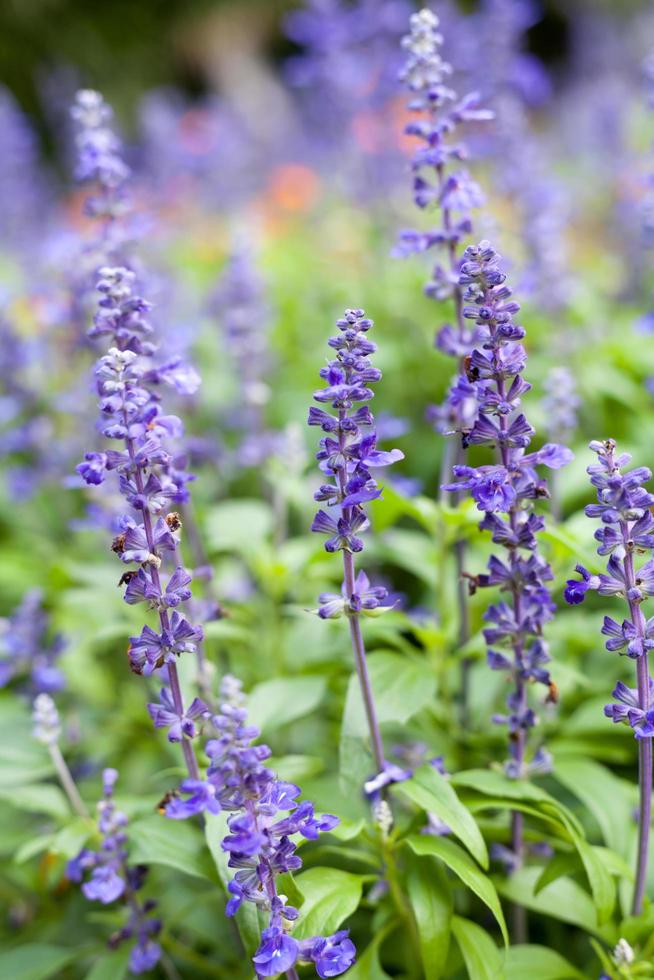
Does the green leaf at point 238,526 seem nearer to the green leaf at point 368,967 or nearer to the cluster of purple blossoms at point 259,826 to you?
the green leaf at point 368,967

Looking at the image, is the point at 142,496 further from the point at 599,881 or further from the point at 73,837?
the point at 599,881

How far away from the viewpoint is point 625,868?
8.43 ft

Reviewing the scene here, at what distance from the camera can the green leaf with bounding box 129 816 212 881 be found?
2.48m

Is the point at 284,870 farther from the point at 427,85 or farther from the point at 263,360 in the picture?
the point at 263,360

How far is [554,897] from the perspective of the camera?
8.76ft

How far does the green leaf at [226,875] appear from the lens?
2172 mm

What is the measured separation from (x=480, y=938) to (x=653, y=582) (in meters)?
1.00

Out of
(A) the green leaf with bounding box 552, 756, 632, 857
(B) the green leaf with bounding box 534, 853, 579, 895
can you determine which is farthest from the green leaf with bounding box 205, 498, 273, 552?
(B) the green leaf with bounding box 534, 853, 579, 895

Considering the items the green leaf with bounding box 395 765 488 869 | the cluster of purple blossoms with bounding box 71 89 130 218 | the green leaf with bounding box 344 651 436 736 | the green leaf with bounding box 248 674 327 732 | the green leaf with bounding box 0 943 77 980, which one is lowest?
the green leaf with bounding box 0 943 77 980

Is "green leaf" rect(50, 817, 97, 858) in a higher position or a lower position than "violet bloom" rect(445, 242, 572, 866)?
lower

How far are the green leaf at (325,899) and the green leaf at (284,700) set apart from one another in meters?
0.52

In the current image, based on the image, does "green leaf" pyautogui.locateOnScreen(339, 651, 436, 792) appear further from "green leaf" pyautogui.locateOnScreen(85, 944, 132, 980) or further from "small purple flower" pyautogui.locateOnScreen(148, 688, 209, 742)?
"green leaf" pyautogui.locateOnScreen(85, 944, 132, 980)

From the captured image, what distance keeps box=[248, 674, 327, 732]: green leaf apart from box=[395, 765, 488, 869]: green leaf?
49cm

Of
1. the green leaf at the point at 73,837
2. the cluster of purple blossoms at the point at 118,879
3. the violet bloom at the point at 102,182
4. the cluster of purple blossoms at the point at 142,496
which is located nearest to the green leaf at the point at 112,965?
the cluster of purple blossoms at the point at 118,879
